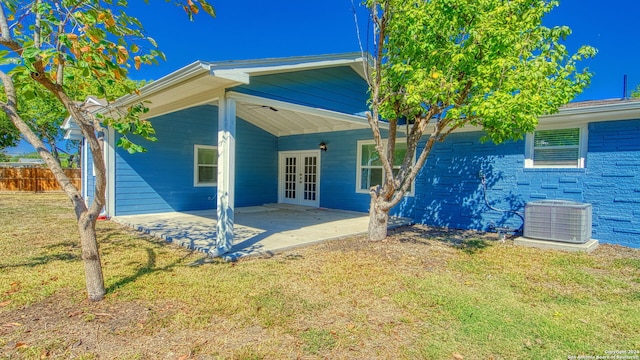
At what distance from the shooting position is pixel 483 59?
4859 mm

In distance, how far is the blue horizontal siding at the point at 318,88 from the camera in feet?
17.2

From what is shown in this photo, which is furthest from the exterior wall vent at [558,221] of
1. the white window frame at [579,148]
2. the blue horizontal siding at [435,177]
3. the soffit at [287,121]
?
the soffit at [287,121]

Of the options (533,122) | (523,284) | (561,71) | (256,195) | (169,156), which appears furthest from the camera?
(256,195)

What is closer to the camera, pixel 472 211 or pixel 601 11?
pixel 472 211

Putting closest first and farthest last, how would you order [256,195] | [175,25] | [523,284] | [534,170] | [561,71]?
[523,284]
[561,71]
[534,170]
[175,25]
[256,195]

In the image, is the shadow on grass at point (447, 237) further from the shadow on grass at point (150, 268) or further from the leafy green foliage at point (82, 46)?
the leafy green foliage at point (82, 46)

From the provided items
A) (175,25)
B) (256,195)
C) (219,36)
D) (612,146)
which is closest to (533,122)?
(612,146)

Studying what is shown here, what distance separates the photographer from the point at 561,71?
5.05 metres

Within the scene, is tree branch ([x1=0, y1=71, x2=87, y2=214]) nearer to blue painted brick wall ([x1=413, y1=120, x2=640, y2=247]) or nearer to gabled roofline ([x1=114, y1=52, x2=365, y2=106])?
gabled roofline ([x1=114, y1=52, x2=365, y2=106])

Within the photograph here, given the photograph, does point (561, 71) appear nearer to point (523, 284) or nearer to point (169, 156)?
point (523, 284)

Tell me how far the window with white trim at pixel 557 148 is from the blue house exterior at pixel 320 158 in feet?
0.09

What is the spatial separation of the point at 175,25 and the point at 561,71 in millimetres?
9450

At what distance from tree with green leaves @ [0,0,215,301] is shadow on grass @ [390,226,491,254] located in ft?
15.8

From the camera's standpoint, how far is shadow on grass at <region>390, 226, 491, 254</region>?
604 cm
